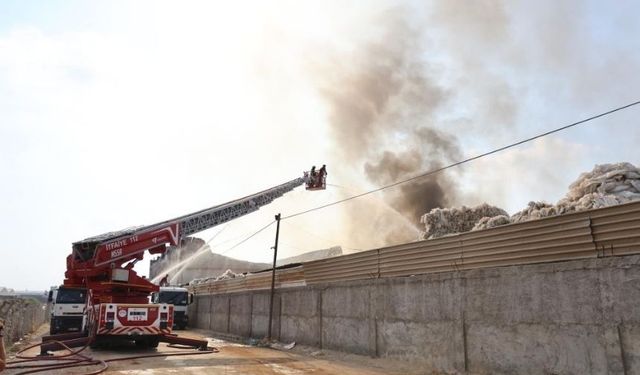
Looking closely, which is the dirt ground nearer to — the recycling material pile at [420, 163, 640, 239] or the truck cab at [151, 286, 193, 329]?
the recycling material pile at [420, 163, 640, 239]

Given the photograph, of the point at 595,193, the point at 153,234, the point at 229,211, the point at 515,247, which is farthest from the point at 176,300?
the point at 595,193

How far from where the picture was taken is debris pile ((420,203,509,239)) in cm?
2339

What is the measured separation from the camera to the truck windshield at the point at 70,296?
23844 mm

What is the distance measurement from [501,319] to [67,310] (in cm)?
2147

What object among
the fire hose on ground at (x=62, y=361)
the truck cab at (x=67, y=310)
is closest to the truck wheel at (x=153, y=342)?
the fire hose on ground at (x=62, y=361)

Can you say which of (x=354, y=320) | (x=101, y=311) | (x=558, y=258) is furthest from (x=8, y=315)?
(x=558, y=258)

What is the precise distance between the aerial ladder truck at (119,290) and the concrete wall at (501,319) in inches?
259

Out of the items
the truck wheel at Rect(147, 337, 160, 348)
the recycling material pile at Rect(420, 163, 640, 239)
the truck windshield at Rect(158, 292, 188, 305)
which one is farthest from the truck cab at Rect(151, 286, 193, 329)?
the recycling material pile at Rect(420, 163, 640, 239)

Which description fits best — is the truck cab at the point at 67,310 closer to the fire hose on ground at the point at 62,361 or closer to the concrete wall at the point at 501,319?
the fire hose on ground at the point at 62,361

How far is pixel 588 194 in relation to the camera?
14.3 meters

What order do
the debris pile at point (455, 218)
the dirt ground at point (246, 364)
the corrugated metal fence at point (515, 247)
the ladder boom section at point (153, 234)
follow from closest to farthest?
the corrugated metal fence at point (515, 247), the dirt ground at point (246, 364), the ladder boom section at point (153, 234), the debris pile at point (455, 218)

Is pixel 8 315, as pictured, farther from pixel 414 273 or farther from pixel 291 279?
pixel 414 273

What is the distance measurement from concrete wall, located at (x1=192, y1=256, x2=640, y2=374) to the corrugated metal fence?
0.27 metres

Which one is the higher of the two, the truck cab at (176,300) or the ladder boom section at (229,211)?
the ladder boom section at (229,211)
